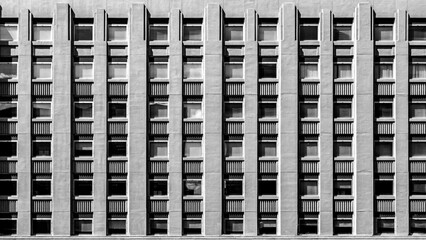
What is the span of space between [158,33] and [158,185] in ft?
29.8

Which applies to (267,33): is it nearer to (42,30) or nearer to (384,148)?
(384,148)

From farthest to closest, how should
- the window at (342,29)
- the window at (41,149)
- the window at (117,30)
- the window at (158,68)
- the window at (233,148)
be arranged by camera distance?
the window at (342,29) → the window at (117,30) → the window at (158,68) → the window at (233,148) → the window at (41,149)

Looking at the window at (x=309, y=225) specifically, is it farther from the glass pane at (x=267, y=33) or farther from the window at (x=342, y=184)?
the glass pane at (x=267, y=33)

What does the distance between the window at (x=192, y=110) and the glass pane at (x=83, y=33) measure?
7008 mm

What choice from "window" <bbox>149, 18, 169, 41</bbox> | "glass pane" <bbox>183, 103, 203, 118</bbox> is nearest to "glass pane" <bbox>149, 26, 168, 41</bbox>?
"window" <bbox>149, 18, 169, 41</bbox>

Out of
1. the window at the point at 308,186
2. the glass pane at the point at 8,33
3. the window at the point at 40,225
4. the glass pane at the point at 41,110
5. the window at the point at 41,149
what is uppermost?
the glass pane at the point at 8,33

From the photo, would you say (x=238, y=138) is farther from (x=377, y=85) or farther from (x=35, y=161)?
(x=35, y=161)

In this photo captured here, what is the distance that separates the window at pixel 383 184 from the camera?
28328mm

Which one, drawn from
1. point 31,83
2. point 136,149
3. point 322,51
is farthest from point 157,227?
point 322,51

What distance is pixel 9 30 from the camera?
2853 cm

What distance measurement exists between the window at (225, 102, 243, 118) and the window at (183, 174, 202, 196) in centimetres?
406

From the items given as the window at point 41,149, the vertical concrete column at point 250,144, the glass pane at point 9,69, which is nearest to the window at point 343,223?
the vertical concrete column at point 250,144

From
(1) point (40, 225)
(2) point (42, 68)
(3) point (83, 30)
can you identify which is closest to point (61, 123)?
(2) point (42, 68)

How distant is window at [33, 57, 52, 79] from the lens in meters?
28.4
